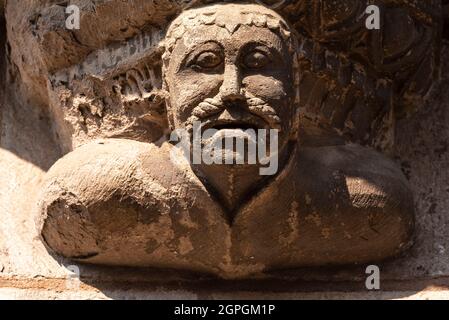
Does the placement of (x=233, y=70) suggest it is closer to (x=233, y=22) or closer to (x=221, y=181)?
(x=233, y=22)

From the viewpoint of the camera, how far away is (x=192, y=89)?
2082 mm

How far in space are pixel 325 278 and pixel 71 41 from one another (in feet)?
2.19

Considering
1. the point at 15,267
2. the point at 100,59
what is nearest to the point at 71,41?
the point at 100,59

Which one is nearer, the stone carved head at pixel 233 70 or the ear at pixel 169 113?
the stone carved head at pixel 233 70

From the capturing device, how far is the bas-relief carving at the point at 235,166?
209 cm

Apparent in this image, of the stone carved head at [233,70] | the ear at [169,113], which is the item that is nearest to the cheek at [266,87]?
the stone carved head at [233,70]

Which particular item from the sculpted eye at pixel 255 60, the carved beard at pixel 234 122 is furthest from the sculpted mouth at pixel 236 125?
the sculpted eye at pixel 255 60

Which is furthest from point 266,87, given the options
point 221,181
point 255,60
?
point 221,181

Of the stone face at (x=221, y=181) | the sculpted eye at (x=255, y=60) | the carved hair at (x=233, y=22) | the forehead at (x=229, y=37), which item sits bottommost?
the stone face at (x=221, y=181)

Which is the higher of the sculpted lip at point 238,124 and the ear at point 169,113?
the ear at point 169,113

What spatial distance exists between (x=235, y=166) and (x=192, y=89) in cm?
16

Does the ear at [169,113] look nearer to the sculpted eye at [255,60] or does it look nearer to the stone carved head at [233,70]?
the stone carved head at [233,70]

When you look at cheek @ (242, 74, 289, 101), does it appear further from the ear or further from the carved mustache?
the ear

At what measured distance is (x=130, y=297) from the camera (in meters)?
2.26
